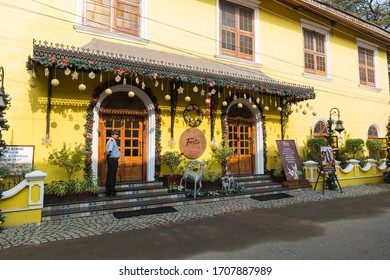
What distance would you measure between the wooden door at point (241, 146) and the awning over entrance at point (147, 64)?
6.38ft

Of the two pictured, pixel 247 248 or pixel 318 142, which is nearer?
pixel 247 248

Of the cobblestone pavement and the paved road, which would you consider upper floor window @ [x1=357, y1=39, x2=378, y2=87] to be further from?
the paved road

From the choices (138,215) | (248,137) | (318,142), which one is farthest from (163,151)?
(318,142)

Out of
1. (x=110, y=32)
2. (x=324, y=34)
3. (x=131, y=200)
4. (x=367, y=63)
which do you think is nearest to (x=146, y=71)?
(x=110, y=32)

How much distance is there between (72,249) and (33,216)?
78.9 inches

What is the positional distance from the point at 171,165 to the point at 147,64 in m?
3.07

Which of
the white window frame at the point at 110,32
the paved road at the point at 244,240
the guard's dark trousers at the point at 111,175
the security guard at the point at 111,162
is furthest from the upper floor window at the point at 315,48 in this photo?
the guard's dark trousers at the point at 111,175

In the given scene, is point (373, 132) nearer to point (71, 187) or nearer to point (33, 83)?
point (71, 187)

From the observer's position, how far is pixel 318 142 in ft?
35.3

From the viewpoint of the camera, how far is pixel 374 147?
41.3 feet

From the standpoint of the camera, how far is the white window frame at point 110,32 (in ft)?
24.4

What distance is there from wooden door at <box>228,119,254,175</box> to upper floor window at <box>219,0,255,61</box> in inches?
114

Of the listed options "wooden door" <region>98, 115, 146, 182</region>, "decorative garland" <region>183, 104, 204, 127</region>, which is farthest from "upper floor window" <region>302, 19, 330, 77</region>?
"wooden door" <region>98, 115, 146, 182</region>

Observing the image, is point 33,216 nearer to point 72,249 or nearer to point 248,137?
point 72,249
